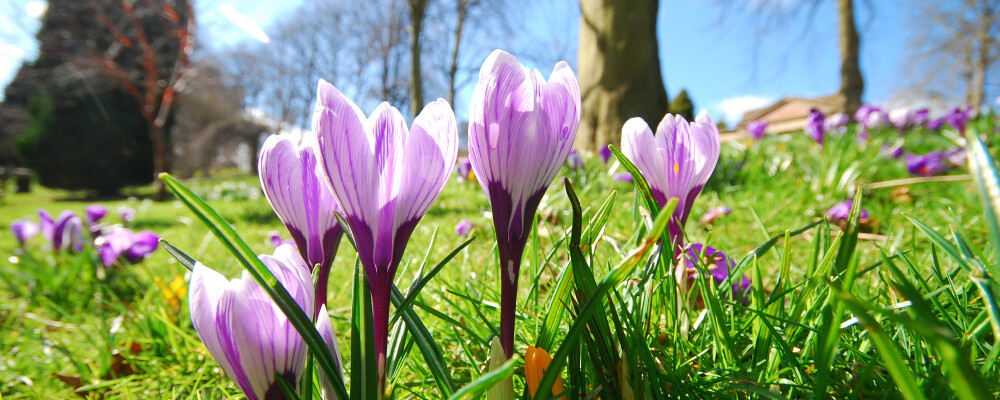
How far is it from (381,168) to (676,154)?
51 centimetres

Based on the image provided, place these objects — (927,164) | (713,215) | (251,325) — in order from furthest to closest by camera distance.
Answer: (927,164) < (713,215) < (251,325)

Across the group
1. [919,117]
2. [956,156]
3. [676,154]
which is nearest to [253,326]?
[676,154]

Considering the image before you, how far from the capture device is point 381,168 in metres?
0.56

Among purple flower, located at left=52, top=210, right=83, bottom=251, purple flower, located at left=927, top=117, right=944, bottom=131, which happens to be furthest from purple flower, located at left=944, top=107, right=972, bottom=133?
purple flower, located at left=52, top=210, right=83, bottom=251

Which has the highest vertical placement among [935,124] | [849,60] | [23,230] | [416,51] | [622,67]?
[416,51]

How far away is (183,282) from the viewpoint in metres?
1.75

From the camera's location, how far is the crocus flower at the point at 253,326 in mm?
528

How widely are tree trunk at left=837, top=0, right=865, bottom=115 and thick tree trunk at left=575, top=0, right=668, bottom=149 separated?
661 cm

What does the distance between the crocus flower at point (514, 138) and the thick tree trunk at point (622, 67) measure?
516cm

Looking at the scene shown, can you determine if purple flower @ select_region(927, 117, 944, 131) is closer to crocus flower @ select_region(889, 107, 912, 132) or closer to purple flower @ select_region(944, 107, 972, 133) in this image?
crocus flower @ select_region(889, 107, 912, 132)

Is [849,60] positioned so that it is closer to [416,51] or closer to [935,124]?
[935,124]

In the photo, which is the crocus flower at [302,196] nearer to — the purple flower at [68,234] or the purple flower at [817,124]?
the purple flower at [68,234]

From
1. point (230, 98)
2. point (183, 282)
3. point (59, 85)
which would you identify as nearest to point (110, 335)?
point (183, 282)

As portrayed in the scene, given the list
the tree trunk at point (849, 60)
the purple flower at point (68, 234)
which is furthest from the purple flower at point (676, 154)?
the tree trunk at point (849, 60)
